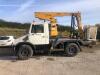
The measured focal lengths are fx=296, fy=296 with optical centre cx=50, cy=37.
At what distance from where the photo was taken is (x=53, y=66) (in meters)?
17.5

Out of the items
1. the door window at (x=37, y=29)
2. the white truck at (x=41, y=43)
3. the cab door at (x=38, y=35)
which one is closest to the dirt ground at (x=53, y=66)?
the white truck at (x=41, y=43)

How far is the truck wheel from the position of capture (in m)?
21.3

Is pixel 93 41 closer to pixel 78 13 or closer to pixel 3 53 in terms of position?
pixel 78 13

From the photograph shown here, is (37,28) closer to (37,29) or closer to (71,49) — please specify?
(37,29)

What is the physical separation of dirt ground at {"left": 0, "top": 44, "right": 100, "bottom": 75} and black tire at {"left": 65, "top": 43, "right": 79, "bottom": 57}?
43 cm

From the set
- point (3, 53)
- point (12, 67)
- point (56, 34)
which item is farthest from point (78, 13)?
point (12, 67)

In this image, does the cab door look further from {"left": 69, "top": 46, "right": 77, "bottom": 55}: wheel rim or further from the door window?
{"left": 69, "top": 46, "right": 77, "bottom": 55}: wheel rim

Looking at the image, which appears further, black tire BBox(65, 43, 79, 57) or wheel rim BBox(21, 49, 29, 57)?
black tire BBox(65, 43, 79, 57)

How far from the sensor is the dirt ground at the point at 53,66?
15.7m

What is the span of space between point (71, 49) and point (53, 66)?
4.74 m

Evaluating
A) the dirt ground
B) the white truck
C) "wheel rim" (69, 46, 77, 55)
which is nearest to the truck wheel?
the white truck

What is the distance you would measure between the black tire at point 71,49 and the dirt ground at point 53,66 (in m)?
0.43

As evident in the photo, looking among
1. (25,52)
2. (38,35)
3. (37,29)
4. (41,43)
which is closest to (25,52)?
(25,52)

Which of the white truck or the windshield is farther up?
the windshield
